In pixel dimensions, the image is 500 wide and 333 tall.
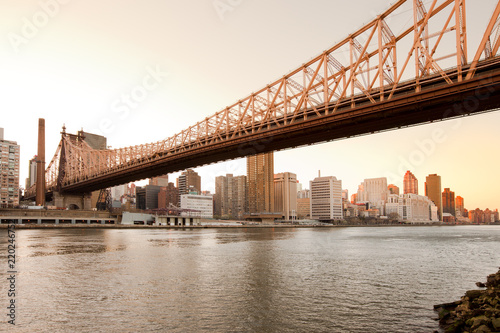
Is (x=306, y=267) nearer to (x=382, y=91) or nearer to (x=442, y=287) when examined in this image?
(x=442, y=287)

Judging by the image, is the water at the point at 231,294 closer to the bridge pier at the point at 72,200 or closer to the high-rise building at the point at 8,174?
the bridge pier at the point at 72,200

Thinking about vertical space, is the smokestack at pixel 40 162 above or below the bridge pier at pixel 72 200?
above

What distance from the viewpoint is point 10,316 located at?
1218cm

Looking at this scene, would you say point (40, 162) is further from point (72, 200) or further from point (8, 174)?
point (8, 174)

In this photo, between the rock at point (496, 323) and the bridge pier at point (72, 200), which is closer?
the rock at point (496, 323)

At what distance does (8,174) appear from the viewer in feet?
424

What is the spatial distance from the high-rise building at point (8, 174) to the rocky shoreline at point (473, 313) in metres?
140

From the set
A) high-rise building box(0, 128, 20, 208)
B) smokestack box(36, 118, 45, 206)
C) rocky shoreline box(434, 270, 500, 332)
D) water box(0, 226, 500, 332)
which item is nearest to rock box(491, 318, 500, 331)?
rocky shoreline box(434, 270, 500, 332)

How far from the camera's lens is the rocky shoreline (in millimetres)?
9484

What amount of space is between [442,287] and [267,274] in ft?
28.1

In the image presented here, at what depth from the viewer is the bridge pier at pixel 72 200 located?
313 ft

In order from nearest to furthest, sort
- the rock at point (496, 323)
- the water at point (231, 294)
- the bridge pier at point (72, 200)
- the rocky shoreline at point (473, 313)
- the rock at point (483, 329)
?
the rock at point (483, 329) → the rock at point (496, 323) → the rocky shoreline at point (473, 313) → the water at point (231, 294) → the bridge pier at point (72, 200)

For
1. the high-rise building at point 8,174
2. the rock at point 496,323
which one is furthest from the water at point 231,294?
the high-rise building at point 8,174

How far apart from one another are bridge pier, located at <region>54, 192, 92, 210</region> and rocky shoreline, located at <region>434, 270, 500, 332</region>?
98.6 m
